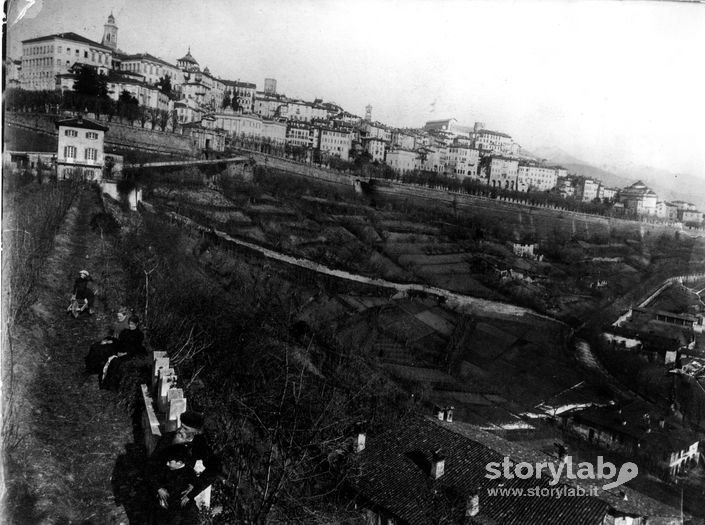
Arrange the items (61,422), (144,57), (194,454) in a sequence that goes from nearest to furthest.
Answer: (194,454) → (61,422) → (144,57)

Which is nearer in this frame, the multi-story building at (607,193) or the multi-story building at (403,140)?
the multi-story building at (403,140)

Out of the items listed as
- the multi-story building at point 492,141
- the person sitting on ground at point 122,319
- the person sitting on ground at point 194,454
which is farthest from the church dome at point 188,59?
the person sitting on ground at point 194,454

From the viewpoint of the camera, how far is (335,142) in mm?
6852

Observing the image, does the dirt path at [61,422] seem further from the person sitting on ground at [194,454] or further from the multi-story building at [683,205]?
the multi-story building at [683,205]

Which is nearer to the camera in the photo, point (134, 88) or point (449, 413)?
point (134, 88)

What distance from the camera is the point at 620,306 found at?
22.0 ft

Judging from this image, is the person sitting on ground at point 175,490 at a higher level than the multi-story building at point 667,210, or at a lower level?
lower

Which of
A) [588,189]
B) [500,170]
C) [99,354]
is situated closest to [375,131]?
[500,170]

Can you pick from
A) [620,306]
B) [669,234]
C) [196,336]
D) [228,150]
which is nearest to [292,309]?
[196,336]

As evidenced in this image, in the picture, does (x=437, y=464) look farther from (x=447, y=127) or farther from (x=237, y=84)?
(x=237, y=84)

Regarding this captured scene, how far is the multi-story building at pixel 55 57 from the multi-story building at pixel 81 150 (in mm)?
502

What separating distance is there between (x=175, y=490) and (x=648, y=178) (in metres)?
6.03

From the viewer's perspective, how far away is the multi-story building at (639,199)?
6.50 metres

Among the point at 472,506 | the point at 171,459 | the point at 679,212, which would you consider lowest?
the point at 472,506
